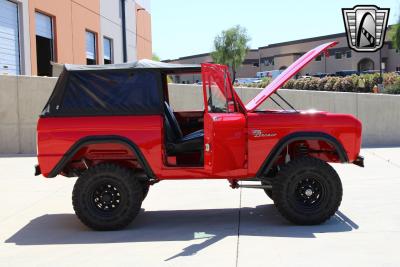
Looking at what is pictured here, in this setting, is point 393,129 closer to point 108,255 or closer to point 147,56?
point 108,255

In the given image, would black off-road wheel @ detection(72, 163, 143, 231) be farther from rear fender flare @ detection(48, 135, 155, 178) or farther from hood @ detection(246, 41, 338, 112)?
hood @ detection(246, 41, 338, 112)

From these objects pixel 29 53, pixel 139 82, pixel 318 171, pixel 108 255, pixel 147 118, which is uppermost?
pixel 29 53

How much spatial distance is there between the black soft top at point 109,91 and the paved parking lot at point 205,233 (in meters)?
1.44

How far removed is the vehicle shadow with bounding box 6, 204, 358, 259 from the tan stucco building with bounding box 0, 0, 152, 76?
1197 centimetres

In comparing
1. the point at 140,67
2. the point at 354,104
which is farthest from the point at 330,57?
the point at 140,67

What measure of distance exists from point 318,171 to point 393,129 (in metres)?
9.97

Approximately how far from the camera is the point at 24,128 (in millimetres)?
14492

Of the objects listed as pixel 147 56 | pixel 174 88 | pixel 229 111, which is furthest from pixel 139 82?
pixel 147 56

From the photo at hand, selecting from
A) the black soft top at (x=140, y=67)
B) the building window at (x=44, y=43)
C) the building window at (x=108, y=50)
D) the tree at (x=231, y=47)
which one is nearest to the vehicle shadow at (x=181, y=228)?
the black soft top at (x=140, y=67)

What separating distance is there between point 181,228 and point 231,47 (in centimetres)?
8686

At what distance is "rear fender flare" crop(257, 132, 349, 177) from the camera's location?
6.45m

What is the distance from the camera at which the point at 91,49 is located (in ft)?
88.9

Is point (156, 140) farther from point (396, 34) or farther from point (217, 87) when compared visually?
point (396, 34)

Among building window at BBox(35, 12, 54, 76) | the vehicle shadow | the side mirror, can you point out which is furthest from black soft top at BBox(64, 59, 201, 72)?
building window at BBox(35, 12, 54, 76)
